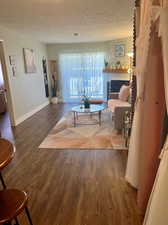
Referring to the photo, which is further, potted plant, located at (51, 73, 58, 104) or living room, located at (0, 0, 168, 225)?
potted plant, located at (51, 73, 58, 104)

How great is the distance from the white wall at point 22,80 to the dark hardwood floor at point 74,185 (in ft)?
5.88

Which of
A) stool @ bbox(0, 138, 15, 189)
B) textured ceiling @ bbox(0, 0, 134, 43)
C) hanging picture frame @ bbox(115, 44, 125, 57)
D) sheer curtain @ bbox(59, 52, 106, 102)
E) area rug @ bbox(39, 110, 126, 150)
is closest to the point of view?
stool @ bbox(0, 138, 15, 189)

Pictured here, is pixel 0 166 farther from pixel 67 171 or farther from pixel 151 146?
pixel 67 171

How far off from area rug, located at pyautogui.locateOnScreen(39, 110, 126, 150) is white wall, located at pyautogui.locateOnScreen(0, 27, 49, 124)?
1253 millimetres

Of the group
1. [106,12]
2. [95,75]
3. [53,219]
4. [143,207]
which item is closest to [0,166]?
[53,219]

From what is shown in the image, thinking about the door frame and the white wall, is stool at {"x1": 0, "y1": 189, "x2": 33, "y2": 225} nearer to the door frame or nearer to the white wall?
the door frame

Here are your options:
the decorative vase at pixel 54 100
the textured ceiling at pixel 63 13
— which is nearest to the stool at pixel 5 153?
the textured ceiling at pixel 63 13

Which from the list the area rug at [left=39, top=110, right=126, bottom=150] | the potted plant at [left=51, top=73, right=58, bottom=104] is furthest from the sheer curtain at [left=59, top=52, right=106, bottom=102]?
the area rug at [left=39, top=110, right=126, bottom=150]

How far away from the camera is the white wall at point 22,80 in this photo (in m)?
4.43

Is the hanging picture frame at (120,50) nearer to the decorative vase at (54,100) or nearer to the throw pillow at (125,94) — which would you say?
the throw pillow at (125,94)

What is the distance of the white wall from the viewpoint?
4.43 metres

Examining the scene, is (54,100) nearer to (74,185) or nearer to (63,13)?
(63,13)

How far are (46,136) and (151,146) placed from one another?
2672 mm

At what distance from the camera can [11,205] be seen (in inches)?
41.1
